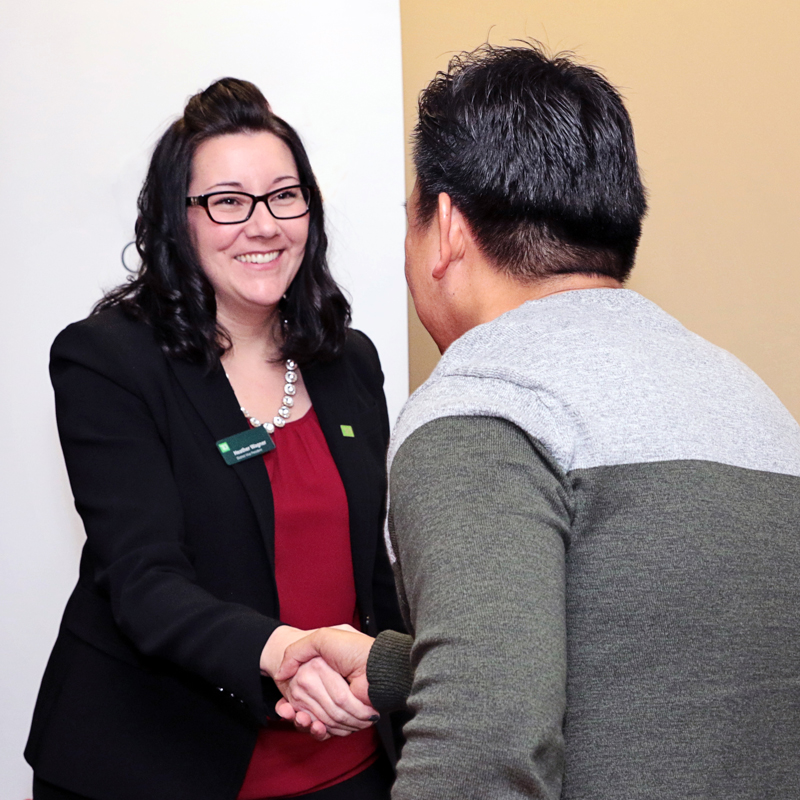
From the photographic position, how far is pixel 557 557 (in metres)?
0.75

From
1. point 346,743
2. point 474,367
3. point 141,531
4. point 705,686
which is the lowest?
point 346,743

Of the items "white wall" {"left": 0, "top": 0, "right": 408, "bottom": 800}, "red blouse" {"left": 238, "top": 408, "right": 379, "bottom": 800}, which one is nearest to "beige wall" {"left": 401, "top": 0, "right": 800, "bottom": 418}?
"white wall" {"left": 0, "top": 0, "right": 408, "bottom": 800}

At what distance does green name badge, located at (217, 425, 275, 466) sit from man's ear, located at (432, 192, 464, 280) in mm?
777

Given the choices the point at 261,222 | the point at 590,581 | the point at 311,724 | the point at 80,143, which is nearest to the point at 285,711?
the point at 311,724

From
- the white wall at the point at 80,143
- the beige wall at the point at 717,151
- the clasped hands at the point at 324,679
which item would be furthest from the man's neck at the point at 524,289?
the beige wall at the point at 717,151

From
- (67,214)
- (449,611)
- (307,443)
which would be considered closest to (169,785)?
(307,443)

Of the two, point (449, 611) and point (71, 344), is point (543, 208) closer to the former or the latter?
point (449, 611)

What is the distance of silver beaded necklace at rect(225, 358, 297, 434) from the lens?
1.77 m

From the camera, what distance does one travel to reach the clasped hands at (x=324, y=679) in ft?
4.42

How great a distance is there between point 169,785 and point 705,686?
1038 mm

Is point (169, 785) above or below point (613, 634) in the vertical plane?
below

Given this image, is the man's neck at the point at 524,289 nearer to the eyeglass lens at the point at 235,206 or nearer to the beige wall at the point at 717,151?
the eyeglass lens at the point at 235,206

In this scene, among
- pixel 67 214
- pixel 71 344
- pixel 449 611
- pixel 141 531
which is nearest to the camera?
pixel 449 611

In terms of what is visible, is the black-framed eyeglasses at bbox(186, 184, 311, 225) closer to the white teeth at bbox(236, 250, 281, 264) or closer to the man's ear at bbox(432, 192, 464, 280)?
the white teeth at bbox(236, 250, 281, 264)
